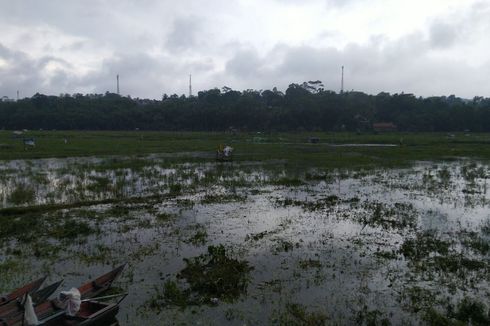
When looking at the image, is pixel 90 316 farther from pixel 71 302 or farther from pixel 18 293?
pixel 18 293

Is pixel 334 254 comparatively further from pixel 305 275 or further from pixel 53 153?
pixel 53 153

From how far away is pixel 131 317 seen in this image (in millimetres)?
7648

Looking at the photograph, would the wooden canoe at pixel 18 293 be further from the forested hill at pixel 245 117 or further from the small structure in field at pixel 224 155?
the forested hill at pixel 245 117

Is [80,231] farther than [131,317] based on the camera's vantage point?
Yes

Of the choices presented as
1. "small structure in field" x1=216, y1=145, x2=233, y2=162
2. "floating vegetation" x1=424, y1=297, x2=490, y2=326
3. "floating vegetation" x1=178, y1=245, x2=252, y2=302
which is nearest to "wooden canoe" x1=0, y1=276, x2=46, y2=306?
"floating vegetation" x1=178, y1=245, x2=252, y2=302

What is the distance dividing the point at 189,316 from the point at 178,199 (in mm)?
10647

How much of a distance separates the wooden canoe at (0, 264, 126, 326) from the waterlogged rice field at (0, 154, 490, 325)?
0.60 meters

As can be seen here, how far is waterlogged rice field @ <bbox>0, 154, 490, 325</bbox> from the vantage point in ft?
26.2

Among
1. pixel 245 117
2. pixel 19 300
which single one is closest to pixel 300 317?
pixel 19 300

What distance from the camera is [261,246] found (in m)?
11.6

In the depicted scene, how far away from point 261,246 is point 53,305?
6.04 m

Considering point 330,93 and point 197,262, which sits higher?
point 330,93

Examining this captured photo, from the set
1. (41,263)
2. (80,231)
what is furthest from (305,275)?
(80,231)

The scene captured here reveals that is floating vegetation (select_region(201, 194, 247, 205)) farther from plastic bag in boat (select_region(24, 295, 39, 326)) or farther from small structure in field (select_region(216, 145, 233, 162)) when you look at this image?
small structure in field (select_region(216, 145, 233, 162))
